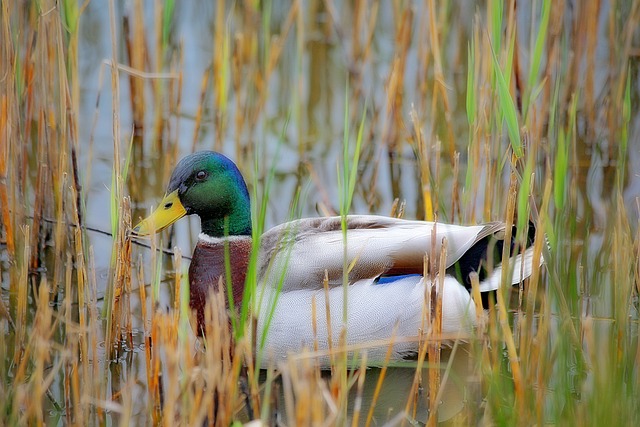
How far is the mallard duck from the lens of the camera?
3670mm

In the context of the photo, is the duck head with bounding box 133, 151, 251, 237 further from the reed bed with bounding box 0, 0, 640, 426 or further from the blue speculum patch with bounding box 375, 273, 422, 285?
the blue speculum patch with bounding box 375, 273, 422, 285

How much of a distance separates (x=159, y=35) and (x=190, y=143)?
2.04 feet

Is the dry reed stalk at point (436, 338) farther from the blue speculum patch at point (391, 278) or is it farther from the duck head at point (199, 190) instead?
the duck head at point (199, 190)

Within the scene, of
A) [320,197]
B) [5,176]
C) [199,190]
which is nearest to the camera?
[199,190]

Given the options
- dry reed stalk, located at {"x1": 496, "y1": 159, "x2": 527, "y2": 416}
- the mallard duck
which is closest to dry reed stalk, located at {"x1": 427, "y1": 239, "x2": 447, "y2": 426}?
dry reed stalk, located at {"x1": 496, "y1": 159, "x2": 527, "y2": 416}

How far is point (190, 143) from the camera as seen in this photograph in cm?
556

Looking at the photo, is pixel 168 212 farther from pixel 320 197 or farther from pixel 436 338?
pixel 320 197

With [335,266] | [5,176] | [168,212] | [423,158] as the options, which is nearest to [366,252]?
[335,266]

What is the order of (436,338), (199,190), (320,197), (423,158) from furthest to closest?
1. (320,197)
2. (423,158)
3. (199,190)
4. (436,338)

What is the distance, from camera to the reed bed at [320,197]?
9.11ft

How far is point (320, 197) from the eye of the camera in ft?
17.0

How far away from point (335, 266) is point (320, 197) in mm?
1503

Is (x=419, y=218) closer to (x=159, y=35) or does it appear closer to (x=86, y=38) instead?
(x=159, y=35)

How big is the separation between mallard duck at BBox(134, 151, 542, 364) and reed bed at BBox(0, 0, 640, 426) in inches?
4.7
